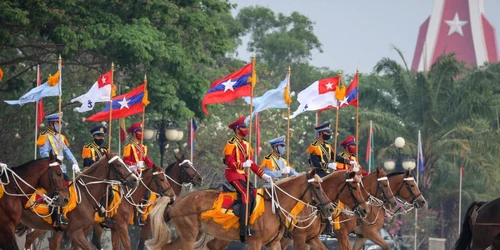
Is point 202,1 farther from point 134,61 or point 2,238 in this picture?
point 2,238

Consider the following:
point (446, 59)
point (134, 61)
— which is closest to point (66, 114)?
point (134, 61)

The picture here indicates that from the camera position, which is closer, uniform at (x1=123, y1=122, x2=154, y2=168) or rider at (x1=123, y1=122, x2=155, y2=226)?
rider at (x1=123, y1=122, x2=155, y2=226)

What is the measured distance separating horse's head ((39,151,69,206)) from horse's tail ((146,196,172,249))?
2.22 metres

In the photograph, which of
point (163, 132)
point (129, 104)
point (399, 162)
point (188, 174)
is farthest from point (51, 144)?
point (399, 162)

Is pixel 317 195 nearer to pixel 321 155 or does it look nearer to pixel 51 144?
pixel 321 155

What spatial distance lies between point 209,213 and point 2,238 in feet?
12.9

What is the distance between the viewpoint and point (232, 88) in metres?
24.4

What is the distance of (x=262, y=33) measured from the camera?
7750 centimetres

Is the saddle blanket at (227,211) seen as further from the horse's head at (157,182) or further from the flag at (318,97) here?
the flag at (318,97)

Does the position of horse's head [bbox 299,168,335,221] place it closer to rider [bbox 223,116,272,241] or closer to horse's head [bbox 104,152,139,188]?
rider [bbox 223,116,272,241]

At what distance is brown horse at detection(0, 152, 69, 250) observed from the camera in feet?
72.7

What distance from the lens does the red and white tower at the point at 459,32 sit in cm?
10294

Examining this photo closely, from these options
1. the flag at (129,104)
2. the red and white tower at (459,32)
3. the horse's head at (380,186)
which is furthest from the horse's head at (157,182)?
the red and white tower at (459,32)

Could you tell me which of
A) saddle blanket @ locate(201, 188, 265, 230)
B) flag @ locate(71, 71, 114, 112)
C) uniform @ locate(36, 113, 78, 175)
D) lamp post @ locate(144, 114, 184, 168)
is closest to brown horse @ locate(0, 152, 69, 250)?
uniform @ locate(36, 113, 78, 175)
